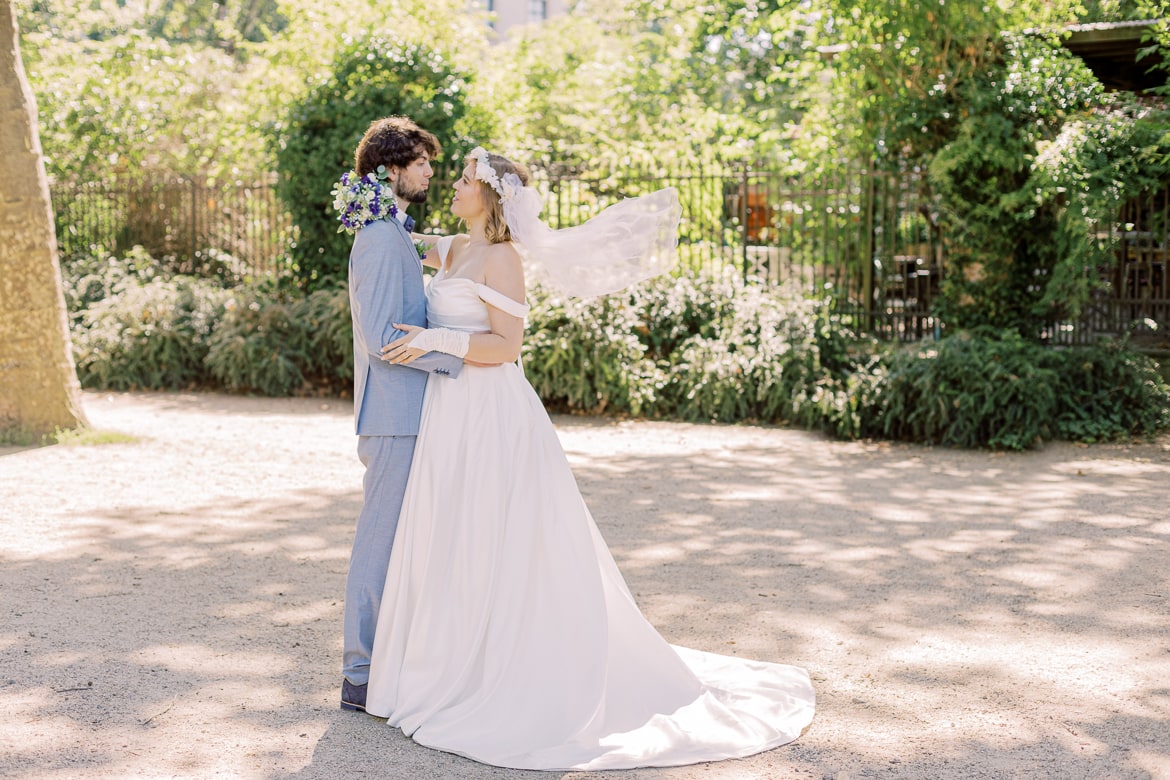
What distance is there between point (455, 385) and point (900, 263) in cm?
857

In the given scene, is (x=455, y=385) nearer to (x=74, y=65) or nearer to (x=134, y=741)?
(x=134, y=741)

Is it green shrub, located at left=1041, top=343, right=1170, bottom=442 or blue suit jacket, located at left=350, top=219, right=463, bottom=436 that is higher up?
blue suit jacket, located at left=350, top=219, right=463, bottom=436

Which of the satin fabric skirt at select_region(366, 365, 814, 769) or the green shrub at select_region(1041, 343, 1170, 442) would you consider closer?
the satin fabric skirt at select_region(366, 365, 814, 769)

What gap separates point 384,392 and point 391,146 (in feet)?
2.61

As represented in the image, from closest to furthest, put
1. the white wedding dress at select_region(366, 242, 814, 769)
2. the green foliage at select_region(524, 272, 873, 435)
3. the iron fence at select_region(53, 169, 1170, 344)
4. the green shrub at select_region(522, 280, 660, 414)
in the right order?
1. the white wedding dress at select_region(366, 242, 814, 769)
2. the green foliage at select_region(524, 272, 873, 435)
3. the green shrub at select_region(522, 280, 660, 414)
4. the iron fence at select_region(53, 169, 1170, 344)

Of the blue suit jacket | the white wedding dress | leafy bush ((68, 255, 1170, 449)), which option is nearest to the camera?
the white wedding dress

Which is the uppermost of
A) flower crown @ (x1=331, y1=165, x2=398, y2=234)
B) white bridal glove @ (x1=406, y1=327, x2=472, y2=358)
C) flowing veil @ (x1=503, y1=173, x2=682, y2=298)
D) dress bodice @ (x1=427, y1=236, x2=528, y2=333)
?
flower crown @ (x1=331, y1=165, x2=398, y2=234)

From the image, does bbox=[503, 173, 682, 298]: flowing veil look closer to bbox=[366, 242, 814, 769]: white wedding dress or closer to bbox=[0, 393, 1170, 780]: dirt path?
bbox=[366, 242, 814, 769]: white wedding dress

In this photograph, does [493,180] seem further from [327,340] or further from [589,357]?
[327,340]

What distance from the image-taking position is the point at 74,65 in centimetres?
1800

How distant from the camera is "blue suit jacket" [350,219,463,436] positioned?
383 cm

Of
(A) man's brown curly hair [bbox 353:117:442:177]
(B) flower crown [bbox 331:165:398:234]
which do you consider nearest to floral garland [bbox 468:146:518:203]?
(A) man's brown curly hair [bbox 353:117:442:177]

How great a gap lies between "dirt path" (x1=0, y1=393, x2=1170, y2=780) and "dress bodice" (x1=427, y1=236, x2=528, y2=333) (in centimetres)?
131

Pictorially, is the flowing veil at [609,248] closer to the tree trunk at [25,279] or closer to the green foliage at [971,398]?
the green foliage at [971,398]
